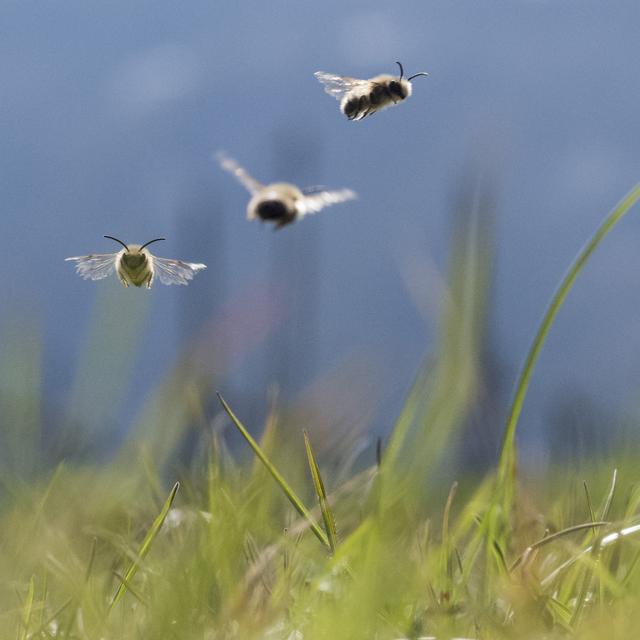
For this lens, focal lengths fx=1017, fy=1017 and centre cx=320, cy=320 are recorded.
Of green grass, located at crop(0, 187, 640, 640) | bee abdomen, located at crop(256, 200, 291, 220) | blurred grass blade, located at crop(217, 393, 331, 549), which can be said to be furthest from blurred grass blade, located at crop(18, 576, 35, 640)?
bee abdomen, located at crop(256, 200, 291, 220)

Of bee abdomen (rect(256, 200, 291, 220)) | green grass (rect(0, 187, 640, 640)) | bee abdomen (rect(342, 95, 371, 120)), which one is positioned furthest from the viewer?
bee abdomen (rect(342, 95, 371, 120))

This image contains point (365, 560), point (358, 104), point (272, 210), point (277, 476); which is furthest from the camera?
point (358, 104)

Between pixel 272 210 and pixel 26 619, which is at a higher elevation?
pixel 272 210

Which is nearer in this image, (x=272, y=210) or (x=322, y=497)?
(x=322, y=497)

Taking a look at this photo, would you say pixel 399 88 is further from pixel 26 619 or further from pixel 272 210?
pixel 26 619

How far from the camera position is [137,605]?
68.5 inches

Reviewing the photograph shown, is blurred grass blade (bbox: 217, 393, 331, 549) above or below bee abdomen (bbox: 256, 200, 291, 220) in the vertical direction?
below

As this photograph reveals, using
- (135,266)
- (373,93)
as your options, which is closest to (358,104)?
(373,93)

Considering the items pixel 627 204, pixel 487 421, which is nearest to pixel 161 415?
pixel 487 421

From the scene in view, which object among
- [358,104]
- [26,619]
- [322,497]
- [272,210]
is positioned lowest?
Answer: [26,619]

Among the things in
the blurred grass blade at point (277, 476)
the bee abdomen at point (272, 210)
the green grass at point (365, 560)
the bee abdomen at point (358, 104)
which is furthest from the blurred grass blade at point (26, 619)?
the bee abdomen at point (358, 104)

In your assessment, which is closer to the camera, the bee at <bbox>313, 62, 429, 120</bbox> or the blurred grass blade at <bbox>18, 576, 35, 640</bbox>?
the blurred grass blade at <bbox>18, 576, 35, 640</bbox>

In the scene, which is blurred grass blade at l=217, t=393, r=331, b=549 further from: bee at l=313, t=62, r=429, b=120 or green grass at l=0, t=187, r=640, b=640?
bee at l=313, t=62, r=429, b=120

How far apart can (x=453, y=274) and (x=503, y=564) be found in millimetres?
483
